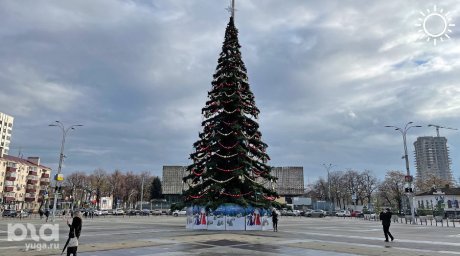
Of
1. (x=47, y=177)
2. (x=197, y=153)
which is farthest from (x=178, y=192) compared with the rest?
(x=197, y=153)

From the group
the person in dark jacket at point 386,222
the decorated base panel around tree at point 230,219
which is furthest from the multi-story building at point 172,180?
the person in dark jacket at point 386,222

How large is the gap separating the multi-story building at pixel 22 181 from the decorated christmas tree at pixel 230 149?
7945cm

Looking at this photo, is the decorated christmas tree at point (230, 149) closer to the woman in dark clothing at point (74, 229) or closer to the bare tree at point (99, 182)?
the woman in dark clothing at point (74, 229)

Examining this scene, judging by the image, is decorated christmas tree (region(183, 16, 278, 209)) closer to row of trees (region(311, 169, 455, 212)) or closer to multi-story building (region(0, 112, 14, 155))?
row of trees (region(311, 169, 455, 212))

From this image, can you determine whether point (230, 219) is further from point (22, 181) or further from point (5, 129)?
point (5, 129)

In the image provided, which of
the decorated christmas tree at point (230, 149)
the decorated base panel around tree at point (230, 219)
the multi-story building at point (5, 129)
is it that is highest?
the multi-story building at point (5, 129)

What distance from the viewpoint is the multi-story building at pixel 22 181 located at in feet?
326

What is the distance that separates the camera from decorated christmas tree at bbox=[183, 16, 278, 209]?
29.9m

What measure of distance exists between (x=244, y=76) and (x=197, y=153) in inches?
337

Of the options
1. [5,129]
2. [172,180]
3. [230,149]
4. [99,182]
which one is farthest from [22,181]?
[230,149]

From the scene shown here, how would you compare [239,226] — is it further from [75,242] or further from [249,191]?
[75,242]

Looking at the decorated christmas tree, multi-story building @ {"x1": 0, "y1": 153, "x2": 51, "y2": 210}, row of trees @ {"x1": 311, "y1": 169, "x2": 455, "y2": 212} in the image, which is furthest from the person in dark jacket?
multi-story building @ {"x1": 0, "y1": 153, "x2": 51, "y2": 210}

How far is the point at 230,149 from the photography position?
3044 centimetres

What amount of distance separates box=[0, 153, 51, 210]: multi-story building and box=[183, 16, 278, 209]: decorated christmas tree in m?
79.4
